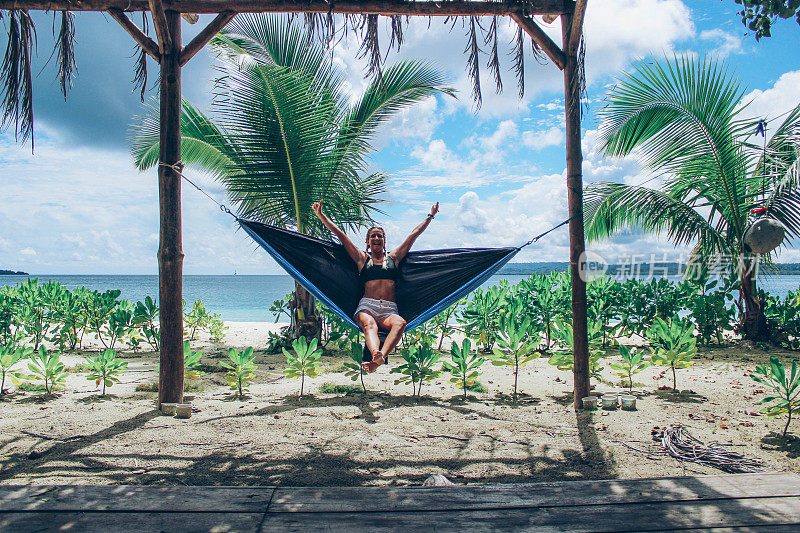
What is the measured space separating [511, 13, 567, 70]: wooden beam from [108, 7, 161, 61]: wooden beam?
7.37ft

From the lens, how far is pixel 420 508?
130 cm

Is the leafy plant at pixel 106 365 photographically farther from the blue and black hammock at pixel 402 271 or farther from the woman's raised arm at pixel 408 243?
the woman's raised arm at pixel 408 243

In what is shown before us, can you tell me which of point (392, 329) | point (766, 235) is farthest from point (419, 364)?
point (766, 235)

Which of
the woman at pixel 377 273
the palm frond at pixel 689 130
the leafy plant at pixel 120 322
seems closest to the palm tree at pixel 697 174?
the palm frond at pixel 689 130

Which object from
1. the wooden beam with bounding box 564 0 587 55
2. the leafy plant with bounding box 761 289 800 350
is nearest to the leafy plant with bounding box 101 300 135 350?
the wooden beam with bounding box 564 0 587 55

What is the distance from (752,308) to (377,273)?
453 centimetres

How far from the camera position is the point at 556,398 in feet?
10.7

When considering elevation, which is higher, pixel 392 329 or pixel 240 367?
pixel 392 329

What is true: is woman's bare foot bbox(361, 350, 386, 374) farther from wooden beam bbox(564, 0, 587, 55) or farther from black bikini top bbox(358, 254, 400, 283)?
wooden beam bbox(564, 0, 587, 55)

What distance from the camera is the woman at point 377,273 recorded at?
301 cm

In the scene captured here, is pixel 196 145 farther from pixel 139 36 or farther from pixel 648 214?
pixel 648 214

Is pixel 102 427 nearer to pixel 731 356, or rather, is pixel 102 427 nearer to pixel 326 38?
pixel 326 38

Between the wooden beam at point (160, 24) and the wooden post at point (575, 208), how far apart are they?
243cm

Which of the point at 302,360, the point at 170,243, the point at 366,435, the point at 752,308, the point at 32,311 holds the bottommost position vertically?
the point at 366,435
